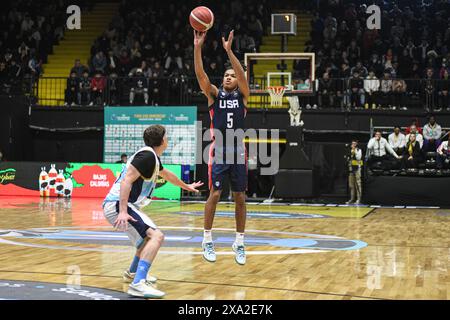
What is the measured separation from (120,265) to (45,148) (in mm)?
18279

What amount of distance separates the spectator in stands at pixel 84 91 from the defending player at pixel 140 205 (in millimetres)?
18612

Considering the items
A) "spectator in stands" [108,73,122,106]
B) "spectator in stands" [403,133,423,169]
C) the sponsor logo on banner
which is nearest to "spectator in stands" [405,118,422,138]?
"spectator in stands" [403,133,423,169]

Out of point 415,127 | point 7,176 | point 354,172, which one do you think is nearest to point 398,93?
point 415,127

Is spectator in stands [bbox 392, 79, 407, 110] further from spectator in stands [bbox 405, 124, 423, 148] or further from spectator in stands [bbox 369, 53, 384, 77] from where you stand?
spectator in stands [bbox 405, 124, 423, 148]

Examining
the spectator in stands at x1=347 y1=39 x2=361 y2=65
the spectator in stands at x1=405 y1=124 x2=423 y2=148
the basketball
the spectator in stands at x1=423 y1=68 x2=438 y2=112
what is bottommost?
the spectator in stands at x1=405 y1=124 x2=423 y2=148

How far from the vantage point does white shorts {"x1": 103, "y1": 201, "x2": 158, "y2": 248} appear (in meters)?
7.04

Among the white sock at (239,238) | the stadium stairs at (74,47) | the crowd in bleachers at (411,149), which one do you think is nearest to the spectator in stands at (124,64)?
the stadium stairs at (74,47)

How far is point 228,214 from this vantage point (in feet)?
56.9

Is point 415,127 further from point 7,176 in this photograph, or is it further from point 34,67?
point 34,67

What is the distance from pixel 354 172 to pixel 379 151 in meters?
0.95

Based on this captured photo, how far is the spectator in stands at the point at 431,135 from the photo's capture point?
72.5ft

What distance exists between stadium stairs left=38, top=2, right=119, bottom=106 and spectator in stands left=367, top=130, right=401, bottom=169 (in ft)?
37.3

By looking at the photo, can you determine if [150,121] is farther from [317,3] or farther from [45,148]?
[317,3]
